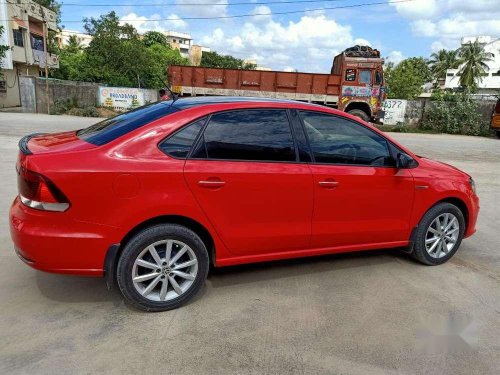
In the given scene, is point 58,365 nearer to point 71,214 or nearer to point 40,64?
point 71,214

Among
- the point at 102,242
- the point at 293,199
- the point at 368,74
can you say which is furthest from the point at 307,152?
the point at 368,74

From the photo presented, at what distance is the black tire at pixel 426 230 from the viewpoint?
14.0ft

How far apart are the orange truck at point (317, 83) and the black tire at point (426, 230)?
1667cm

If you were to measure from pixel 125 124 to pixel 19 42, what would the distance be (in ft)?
120

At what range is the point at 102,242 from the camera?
3.01 meters

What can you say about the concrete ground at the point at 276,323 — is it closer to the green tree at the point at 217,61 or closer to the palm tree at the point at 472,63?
the palm tree at the point at 472,63

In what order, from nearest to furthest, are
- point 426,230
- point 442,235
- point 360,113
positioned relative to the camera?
point 426,230 → point 442,235 → point 360,113

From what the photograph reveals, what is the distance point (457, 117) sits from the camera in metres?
24.3

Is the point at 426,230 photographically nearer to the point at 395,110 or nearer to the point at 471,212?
the point at 471,212

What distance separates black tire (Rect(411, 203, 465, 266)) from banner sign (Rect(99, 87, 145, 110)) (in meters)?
24.6

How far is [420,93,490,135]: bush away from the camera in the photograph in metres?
24.1

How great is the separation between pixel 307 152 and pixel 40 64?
39.9 m

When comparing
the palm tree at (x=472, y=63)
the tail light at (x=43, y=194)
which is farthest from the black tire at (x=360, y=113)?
the palm tree at (x=472, y=63)

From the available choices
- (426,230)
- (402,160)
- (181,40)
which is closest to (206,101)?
(402,160)
